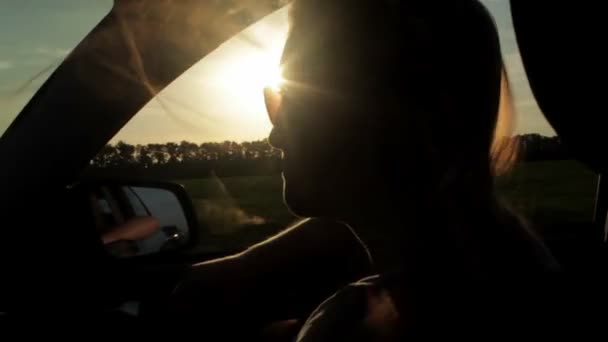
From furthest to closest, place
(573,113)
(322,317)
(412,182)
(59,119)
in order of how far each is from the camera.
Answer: (59,119) < (412,182) < (573,113) < (322,317)

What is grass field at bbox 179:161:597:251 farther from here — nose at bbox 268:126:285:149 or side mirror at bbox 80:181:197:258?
nose at bbox 268:126:285:149

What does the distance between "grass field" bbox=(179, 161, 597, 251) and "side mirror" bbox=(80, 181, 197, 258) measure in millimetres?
127

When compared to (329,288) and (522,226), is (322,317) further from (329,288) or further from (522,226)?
(329,288)

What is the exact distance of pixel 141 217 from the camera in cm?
290

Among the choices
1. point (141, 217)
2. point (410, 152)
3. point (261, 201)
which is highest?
point (410, 152)

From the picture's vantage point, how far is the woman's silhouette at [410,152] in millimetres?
1934

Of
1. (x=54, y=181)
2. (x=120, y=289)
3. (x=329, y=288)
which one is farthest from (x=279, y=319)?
(x=54, y=181)

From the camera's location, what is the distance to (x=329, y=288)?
3.20 meters

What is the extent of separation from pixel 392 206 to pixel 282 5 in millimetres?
797

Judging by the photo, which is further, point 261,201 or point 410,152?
point 261,201

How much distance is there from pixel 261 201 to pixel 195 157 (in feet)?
9.25

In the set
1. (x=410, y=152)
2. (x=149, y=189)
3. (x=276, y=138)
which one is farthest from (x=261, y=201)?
(x=410, y=152)

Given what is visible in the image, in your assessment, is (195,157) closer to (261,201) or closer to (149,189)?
(149,189)

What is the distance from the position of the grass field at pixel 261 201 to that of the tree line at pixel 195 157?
0.07m
